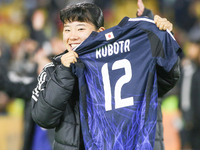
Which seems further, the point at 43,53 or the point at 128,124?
the point at 43,53

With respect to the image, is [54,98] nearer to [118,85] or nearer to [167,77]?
[118,85]

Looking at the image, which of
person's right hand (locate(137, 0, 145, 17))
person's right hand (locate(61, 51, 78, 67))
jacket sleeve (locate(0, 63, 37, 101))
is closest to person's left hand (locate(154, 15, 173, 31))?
person's right hand (locate(137, 0, 145, 17))

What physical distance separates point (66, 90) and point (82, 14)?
561 millimetres

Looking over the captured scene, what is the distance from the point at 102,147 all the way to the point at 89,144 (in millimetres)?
83

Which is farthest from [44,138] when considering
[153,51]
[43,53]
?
[153,51]

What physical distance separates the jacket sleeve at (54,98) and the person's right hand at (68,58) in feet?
0.09

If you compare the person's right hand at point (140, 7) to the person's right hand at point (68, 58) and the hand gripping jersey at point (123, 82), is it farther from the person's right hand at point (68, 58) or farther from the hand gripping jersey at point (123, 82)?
the person's right hand at point (68, 58)

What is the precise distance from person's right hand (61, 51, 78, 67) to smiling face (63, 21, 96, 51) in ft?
0.48

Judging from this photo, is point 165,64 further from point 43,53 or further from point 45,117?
point 43,53

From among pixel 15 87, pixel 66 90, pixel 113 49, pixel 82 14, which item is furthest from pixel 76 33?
pixel 15 87

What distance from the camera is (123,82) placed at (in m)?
2.04

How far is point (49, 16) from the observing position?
8.31m

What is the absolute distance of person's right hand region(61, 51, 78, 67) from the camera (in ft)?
6.73

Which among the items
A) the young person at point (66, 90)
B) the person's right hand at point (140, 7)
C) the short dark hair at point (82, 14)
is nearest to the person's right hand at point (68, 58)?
the young person at point (66, 90)
